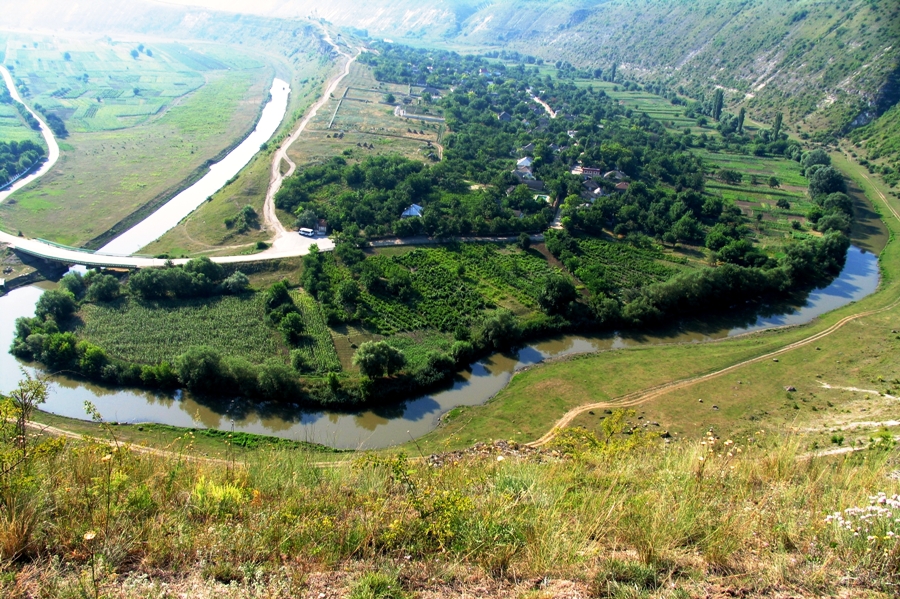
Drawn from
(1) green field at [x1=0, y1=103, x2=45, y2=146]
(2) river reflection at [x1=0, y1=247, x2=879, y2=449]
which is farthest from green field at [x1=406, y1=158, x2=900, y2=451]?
(1) green field at [x1=0, y1=103, x2=45, y2=146]

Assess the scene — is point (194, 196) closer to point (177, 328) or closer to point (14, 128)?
point (177, 328)

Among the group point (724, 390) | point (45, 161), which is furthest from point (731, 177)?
point (45, 161)

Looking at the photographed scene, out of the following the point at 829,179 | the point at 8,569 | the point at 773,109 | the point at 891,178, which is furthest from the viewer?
the point at 773,109

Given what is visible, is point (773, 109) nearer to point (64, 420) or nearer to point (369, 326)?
point (369, 326)

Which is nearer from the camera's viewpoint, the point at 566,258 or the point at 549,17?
the point at 566,258

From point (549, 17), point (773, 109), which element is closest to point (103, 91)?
point (773, 109)

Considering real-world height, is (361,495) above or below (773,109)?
below
